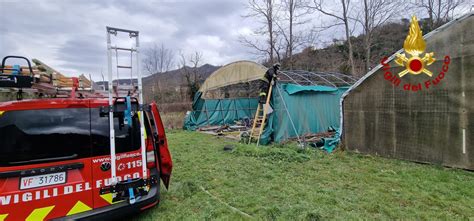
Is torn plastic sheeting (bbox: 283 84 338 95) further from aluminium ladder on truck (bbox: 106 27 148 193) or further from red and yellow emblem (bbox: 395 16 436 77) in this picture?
aluminium ladder on truck (bbox: 106 27 148 193)

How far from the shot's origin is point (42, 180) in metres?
2.30

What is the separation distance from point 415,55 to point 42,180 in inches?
258

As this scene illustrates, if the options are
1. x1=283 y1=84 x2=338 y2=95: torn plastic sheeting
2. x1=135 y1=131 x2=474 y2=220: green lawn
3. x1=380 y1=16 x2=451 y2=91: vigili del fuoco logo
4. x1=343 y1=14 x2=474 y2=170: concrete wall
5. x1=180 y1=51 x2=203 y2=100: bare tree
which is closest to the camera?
x1=135 y1=131 x2=474 y2=220: green lawn

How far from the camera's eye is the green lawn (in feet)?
10.3

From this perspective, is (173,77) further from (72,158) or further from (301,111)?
(72,158)

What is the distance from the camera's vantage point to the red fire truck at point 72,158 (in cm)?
220

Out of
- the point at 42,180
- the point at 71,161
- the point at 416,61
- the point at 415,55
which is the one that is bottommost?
the point at 42,180

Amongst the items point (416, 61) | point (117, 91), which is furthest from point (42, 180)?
point (416, 61)

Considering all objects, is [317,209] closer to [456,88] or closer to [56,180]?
[56,180]

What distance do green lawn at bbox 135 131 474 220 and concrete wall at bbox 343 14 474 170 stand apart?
36 centimetres

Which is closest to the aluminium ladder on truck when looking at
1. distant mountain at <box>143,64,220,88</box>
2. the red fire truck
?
the red fire truck

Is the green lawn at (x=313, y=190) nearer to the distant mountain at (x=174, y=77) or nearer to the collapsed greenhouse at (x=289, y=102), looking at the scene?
the collapsed greenhouse at (x=289, y=102)

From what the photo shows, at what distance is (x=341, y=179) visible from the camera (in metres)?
4.51

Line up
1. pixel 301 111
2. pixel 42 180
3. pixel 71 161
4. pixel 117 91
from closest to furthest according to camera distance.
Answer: pixel 42 180, pixel 71 161, pixel 117 91, pixel 301 111
